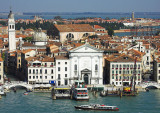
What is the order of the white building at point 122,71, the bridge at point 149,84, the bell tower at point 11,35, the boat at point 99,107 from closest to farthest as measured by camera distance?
the boat at point 99,107 → the bridge at point 149,84 → the white building at point 122,71 → the bell tower at point 11,35

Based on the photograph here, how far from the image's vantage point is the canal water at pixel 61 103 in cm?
3509

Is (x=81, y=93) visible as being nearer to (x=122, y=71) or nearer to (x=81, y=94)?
(x=81, y=94)

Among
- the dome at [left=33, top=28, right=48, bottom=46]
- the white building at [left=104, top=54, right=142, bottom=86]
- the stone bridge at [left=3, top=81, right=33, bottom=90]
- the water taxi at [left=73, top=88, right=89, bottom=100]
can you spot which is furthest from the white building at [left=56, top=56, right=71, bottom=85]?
the dome at [left=33, top=28, right=48, bottom=46]

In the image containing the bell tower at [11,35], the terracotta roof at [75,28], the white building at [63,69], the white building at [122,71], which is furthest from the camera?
the terracotta roof at [75,28]

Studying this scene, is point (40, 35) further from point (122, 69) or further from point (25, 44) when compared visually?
point (122, 69)

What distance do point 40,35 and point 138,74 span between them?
14.5 meters

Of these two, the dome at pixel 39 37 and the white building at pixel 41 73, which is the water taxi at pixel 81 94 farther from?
the dome at pixel 39 37

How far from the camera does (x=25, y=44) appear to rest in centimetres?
5575

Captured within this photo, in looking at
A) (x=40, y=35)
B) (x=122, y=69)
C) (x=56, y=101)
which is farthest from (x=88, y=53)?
(x=40, y=35)

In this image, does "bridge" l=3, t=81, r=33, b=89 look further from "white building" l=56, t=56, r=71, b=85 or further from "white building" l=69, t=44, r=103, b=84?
"white building" l=69, t=44, r=103, b=84

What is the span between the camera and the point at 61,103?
121ft

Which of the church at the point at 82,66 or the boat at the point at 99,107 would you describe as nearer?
the boat at the point at 99,107

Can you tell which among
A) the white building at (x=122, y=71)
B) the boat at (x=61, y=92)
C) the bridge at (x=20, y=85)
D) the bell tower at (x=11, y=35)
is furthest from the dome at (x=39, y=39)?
the boat at (x=61, y=92)

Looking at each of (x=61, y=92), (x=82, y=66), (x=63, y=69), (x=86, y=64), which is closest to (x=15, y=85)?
(x=63, y=69)
